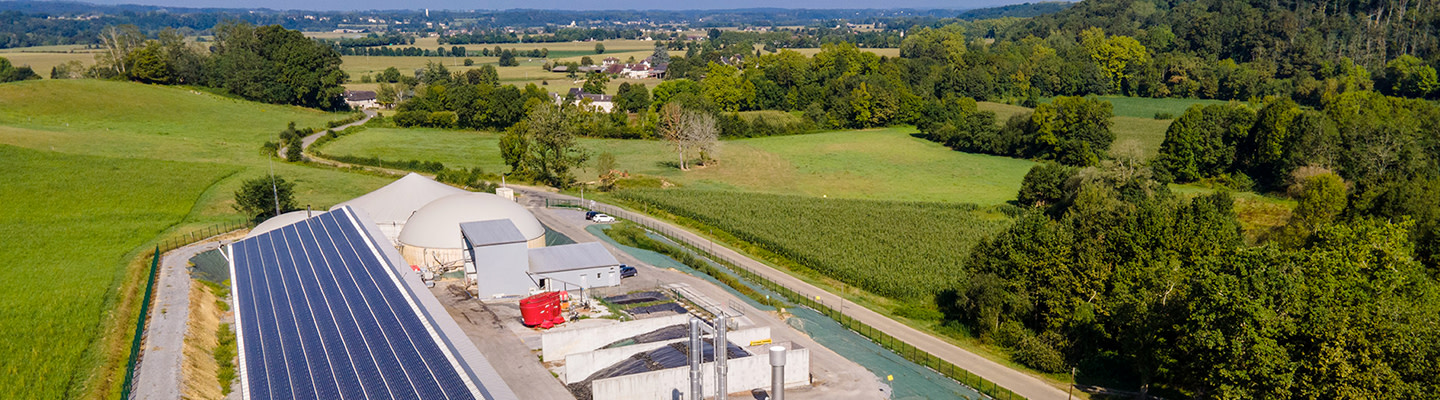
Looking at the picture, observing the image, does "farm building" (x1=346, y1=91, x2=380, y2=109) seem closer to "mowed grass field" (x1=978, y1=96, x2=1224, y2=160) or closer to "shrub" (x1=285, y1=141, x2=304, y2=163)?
"shrub" (x1=285, y1=141, x2=304, y2=163)

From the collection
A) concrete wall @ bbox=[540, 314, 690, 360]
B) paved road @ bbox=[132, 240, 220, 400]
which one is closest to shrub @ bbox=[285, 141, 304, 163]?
paved road @ bbox=[132, 240, 220, 400]

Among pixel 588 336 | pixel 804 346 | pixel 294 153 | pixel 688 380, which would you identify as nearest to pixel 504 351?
pixel 588 336

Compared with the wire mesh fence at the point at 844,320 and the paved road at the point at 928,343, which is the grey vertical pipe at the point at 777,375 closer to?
the wire mesh fence at the point at 844,320

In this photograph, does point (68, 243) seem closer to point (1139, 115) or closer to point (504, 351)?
point (504, 351)

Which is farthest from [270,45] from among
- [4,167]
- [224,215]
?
[224,215]

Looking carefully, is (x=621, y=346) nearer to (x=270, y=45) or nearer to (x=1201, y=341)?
(x=1201, y=341)

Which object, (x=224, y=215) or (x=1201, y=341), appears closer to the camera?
(x=1201, y=341)
